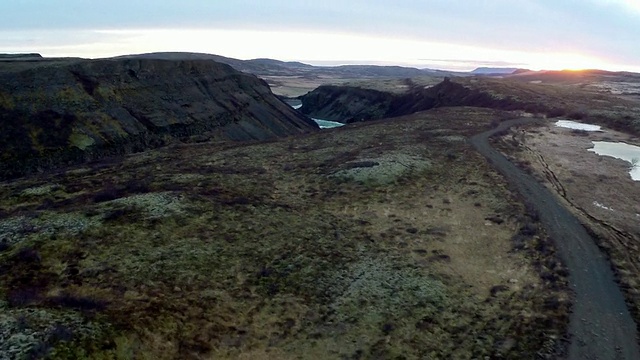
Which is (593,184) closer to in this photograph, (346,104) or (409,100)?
(409,100)

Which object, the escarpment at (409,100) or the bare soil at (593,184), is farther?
the escarpment at (409,100)

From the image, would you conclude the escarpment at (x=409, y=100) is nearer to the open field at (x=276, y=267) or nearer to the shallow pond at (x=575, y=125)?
the shallow pond at (x=575, y=125)

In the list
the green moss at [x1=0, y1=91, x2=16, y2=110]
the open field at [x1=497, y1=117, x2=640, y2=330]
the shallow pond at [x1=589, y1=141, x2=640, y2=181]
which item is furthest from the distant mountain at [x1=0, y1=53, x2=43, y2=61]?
the shallow pond at [x1=589, y1=141, x2=640, y2=181]

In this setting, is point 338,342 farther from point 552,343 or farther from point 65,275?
point 65,275

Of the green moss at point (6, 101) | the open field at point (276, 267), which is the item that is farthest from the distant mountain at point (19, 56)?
the open field at point (276, 267)

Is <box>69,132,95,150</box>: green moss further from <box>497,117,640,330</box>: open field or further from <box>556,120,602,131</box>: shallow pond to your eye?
<box>556,120,602,131</box>: shallow pond

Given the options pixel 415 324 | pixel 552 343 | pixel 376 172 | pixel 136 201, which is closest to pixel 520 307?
pixel 552 343
